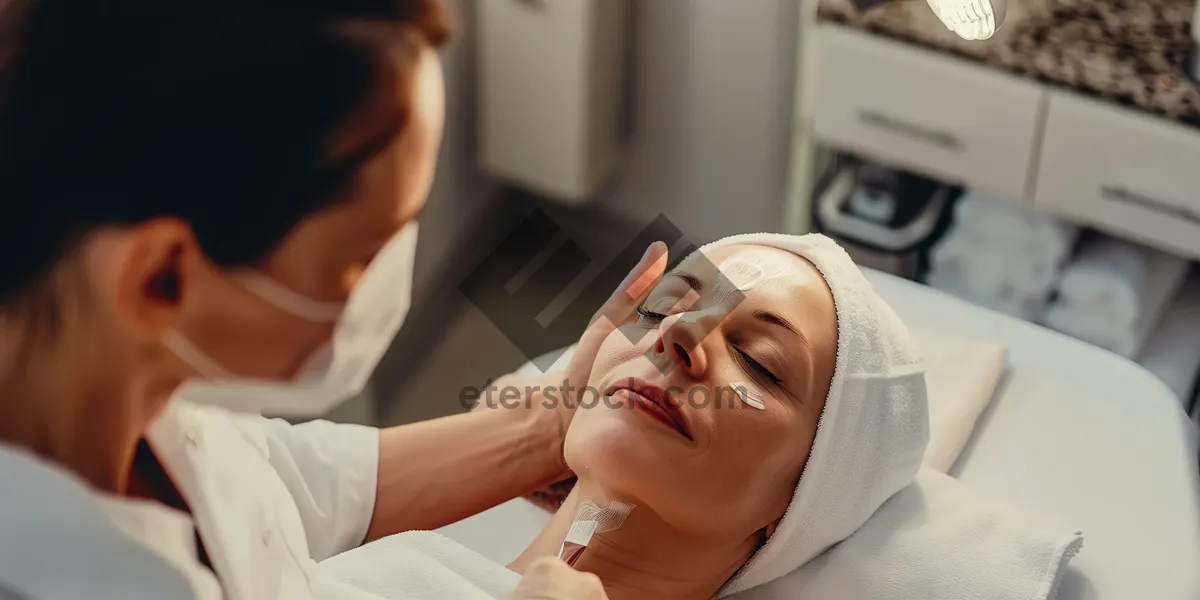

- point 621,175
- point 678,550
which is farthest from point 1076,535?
point 621,175

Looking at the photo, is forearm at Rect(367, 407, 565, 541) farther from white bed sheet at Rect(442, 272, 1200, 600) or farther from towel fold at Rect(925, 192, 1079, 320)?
towel fold at Rect(925, 192, 1079, 320)

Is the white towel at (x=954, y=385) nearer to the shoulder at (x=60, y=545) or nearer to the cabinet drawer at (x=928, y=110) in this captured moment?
the cabinet drawer at (x=928, y=110)

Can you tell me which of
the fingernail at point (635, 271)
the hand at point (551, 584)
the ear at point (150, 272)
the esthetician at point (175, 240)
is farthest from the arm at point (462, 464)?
the ear at point (150, 272)

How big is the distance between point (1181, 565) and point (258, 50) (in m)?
1.21

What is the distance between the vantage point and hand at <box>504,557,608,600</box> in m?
0.85

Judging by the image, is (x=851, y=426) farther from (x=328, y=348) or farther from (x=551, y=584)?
(x=328, y=348)

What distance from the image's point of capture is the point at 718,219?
2.58m

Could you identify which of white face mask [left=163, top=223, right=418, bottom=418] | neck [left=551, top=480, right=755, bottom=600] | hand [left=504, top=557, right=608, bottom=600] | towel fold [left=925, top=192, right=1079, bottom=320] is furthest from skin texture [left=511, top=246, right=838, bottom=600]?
towel fold [left=925, top=192, right=1079, bottom=320]

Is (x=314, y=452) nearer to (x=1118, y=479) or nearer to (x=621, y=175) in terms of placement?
(x=1118, y=479)

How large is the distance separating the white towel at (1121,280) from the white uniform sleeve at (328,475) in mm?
1182

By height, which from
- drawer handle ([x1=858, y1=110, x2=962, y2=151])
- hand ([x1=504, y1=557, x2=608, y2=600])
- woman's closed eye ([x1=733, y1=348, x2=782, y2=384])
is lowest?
drawer handle ([x1=858, y1=110, x2=962, y2=151])

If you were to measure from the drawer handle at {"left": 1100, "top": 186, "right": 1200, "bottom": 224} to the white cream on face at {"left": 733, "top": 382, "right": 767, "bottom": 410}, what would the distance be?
93 centimetres

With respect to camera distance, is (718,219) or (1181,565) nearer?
(1181,565)

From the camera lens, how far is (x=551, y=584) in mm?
855
